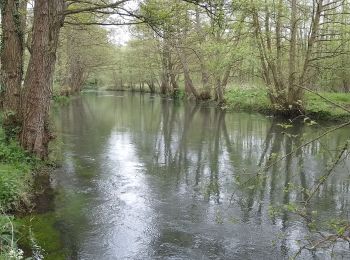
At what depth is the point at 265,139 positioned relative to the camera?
52.9ft

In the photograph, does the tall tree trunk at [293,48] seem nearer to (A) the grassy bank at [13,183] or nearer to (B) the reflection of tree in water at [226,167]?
(B) the reflection of tree in water at [226,167]

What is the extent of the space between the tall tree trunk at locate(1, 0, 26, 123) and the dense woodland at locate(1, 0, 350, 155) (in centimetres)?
3

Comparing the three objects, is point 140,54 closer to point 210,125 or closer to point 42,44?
point 210,125

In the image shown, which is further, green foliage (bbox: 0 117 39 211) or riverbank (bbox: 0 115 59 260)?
green foliage (bbox: 0 117 39 211)

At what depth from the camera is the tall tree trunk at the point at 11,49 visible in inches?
436

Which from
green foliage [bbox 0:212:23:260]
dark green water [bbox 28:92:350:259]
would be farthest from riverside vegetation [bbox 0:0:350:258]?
dark green water [bbox 28:92:350:259]

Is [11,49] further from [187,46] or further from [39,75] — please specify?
[187,46]

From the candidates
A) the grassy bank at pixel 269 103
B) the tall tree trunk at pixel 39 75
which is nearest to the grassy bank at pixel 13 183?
the tall tree trunk at pixel 39 75

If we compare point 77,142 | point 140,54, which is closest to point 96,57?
point 140,54

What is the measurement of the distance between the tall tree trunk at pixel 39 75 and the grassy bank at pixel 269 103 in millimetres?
11141

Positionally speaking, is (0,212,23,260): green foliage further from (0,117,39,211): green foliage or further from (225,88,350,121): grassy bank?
(225,88,350,121): grassy bank

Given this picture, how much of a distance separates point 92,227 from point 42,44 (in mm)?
4706

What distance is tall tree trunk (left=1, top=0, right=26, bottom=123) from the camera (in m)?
11.1

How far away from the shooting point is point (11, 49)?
11195 millimetres
